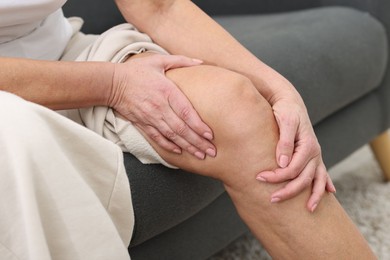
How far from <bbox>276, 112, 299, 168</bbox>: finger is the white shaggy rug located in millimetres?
586

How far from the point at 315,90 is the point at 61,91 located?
59cm

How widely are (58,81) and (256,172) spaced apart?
0.90ft

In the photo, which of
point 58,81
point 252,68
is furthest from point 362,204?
point 58,81

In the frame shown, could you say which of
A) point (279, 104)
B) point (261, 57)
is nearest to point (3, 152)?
point (279, 104)

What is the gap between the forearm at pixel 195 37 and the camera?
3.14 ft

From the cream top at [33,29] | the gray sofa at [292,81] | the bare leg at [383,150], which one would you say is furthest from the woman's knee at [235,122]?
the bare leg at [383,150]

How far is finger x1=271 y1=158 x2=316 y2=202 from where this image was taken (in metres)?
0.79

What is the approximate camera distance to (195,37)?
101 centimetres

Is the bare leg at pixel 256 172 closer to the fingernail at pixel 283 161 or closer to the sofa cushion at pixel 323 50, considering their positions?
the fingernail at pixel 283 161

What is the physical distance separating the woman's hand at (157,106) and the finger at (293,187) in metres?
0.10

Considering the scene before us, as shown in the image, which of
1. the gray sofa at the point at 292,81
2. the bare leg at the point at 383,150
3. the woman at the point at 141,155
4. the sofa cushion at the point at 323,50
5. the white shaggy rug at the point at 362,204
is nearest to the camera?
the woman at the point at 141,155

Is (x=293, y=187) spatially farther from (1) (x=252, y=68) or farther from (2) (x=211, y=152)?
(1) (x=252, y=68)

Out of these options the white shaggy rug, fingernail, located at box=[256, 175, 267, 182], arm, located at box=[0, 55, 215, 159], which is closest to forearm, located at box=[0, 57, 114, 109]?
arm, located at box=[0, 55, 215, 159]

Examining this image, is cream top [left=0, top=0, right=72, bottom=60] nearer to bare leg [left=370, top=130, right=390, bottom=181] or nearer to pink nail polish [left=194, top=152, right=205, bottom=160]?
pink nail polish [left=194, top=152, right=205, bottom=160]
